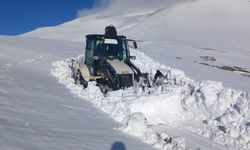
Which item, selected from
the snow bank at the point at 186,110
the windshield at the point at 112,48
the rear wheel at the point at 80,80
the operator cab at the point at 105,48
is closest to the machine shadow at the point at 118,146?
the snow bank at the point at 186,110

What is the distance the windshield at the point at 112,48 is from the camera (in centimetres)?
1416

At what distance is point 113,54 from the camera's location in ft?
46.7

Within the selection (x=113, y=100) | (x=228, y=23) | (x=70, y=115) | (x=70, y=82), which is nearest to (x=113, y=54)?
(x=70, y=82)

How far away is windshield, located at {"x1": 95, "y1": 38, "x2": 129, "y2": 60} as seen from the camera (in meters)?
14.2

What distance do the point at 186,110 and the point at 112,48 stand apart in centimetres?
489

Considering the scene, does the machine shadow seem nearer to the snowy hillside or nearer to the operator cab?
the snowy hillside

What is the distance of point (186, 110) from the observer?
10.2 meters

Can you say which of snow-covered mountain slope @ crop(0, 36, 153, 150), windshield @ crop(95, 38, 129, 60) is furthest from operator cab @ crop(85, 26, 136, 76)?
snow-covered mountain slope @ crop(0, 36, 153, 150)

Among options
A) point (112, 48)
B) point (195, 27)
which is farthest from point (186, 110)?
point (195, 27)

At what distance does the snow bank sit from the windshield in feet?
8.72

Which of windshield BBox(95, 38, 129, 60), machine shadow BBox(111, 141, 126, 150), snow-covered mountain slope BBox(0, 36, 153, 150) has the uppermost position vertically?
windshield BBox(95, 38, 129, 60)

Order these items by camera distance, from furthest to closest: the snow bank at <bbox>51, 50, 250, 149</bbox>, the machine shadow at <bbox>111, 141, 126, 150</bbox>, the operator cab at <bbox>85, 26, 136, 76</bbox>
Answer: the operator cab at <bbox>85, 26, 136, 76</bbox> < the snow bank at <bbox>51, 50, 250, 149</bbox> < the machine shadow at <bbox>111, 141, 126, 150</bbox>

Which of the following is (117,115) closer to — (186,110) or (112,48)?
(186,110)

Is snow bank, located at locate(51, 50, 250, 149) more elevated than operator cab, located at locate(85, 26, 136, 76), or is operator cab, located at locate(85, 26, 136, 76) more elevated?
operator cab, located at locate(85, 26, 136, 76)
